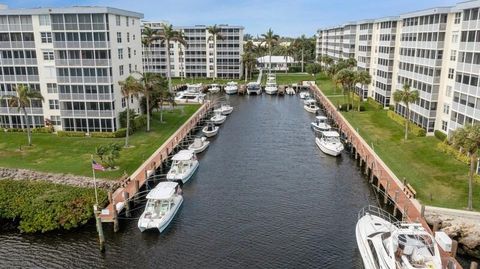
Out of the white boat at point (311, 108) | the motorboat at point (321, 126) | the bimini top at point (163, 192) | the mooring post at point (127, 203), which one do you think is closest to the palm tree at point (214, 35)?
the white boat at point (311, 108)

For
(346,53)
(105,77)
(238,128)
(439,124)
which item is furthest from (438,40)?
(346,53)

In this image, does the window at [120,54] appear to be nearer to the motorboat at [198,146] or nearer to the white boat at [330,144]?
the motorboat at [198,146]

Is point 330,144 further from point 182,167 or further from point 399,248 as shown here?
point 399,248

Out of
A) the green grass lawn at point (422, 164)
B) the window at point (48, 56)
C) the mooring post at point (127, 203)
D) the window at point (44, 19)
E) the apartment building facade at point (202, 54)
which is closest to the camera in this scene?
the mooring post at point (127, 203)

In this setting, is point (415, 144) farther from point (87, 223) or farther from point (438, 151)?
point (87, 223)

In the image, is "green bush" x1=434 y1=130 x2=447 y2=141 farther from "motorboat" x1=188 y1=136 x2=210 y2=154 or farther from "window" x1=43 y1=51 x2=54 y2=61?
"window" x1=43 y1=51 x2=54 y2=61

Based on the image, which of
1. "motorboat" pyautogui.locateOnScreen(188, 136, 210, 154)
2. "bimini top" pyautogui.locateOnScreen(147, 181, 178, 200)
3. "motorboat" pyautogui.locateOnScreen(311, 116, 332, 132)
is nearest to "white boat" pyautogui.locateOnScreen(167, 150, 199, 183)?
"bimini top" pyautogui.locateOnScreen(147, 181, 178, 200)
